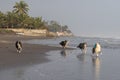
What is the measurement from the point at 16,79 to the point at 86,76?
294cm

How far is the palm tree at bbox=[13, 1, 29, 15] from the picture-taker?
296 ft

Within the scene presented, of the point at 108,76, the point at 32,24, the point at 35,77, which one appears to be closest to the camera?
the point at 35,77

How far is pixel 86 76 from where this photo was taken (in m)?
13.1

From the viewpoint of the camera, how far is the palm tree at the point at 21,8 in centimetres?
9017

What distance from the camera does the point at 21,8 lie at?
301 feet

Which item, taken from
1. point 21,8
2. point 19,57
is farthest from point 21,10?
point 19,57

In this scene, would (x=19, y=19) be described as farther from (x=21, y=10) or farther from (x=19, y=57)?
(x=19, y=57)

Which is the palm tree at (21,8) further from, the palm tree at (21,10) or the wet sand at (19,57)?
the wet sand at (19,57)

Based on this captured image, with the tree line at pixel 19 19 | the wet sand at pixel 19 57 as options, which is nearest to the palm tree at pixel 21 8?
the tree line at pixel 19 19

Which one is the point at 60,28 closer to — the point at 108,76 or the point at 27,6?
the point at 27,6

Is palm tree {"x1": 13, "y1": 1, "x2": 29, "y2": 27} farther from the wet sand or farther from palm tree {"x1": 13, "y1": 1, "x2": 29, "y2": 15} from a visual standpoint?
the wet sand

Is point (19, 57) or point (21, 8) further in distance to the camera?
point (21, 8)

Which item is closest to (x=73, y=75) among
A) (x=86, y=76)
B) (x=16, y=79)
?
(x=86, y=76)

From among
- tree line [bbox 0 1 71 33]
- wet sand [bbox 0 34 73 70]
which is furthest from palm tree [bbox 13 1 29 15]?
wet sand [bbox 0 34 73 70]
